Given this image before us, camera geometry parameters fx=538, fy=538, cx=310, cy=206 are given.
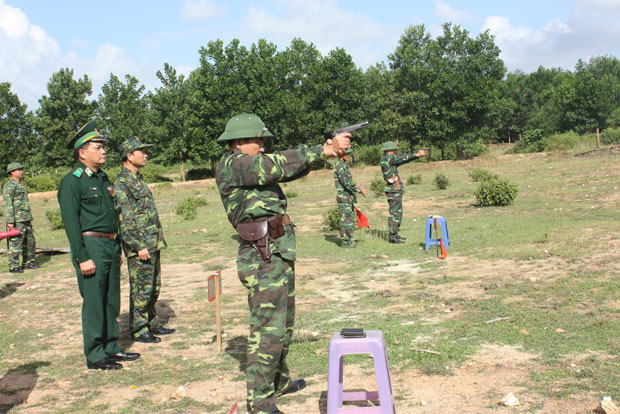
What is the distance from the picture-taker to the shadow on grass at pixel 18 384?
4.83 m

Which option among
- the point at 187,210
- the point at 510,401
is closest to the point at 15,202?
the point at 187,210

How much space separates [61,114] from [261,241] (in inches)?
2199

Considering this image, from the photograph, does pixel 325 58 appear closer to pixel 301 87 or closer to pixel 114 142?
pixel 301 87

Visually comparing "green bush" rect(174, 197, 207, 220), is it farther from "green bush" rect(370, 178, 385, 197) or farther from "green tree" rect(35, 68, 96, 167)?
"green tree" rect(35, 68, 96, 167)

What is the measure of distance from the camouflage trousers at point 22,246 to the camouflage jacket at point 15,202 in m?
0.16

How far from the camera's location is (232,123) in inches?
171

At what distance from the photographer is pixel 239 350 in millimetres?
5965

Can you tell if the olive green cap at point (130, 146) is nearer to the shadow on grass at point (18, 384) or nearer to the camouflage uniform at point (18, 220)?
the shadow on grass at point (18, 384)

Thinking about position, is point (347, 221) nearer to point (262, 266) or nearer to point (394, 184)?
point (394, 184)

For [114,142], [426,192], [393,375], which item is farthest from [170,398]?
[114,142]

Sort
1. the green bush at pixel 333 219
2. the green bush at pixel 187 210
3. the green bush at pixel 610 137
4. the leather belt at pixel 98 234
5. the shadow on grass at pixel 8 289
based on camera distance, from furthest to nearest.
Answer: the green bush at pixel 610 137, the green bush at pixel 187 210, the green bush at pixel 333 219, the shadow on grass at pixel 8 289, the leather belt at pixel 98 234

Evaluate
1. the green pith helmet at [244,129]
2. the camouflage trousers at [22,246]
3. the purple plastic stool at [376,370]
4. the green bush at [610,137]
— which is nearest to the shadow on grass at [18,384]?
the purple plastic stool at [376,370]

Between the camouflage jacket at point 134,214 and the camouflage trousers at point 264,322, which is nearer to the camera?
the camouflage trousers at point 264,322

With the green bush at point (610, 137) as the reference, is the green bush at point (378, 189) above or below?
below
